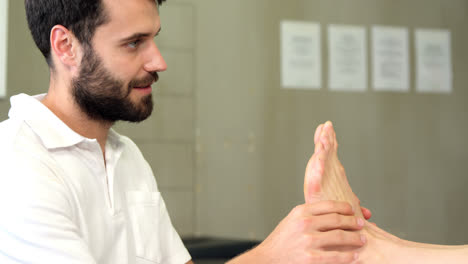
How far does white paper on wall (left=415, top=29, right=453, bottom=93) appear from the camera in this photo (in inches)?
127

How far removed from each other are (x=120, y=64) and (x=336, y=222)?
62cm

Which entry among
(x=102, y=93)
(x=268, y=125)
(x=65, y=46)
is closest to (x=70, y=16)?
(x=65, y=46)

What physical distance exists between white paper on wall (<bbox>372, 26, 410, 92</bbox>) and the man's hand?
6.67ft

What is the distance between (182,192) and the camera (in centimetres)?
275

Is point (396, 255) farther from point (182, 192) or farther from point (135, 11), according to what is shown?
point (182, 192)

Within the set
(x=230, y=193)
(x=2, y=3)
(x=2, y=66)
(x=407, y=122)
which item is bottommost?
(x=230, y=193)

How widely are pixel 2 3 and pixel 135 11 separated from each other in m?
1.45

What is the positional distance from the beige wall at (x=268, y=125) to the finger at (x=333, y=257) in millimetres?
1592

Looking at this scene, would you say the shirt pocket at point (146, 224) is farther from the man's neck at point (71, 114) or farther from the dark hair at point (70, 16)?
the dark hair at point (70, 16)

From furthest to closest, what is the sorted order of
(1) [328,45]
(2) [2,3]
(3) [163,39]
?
(1) [328,45], (3) [163,39], (2) [2,3]

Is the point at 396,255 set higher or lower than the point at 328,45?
lower

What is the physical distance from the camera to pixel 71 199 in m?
1.13

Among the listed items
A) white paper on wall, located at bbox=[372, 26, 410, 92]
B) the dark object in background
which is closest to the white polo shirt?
the dark object in background

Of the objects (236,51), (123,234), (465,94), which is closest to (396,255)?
(123,234)
